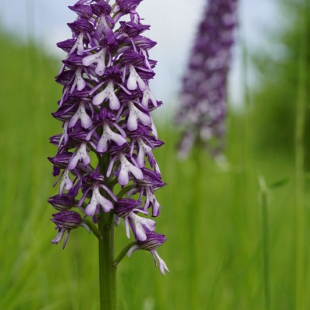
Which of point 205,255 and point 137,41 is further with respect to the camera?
point 205,255

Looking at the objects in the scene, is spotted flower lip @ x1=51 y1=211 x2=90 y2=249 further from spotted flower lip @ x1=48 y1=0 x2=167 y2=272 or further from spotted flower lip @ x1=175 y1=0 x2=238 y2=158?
spotted flower lip @ x1=175 y1=0 x2=238 y2=158

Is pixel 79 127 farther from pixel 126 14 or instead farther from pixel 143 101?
pixel 126 14

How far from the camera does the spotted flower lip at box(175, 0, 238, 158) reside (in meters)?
4.05

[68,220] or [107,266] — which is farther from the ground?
[68,220]

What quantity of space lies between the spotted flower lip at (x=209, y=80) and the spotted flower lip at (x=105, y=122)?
2.67 m

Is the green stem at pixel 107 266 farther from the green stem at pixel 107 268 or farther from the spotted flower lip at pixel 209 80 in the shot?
the spotted flower lip at pixel 209 80

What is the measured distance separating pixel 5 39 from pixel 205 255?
5.99 meters

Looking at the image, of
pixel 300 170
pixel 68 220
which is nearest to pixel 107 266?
pixel 68 220

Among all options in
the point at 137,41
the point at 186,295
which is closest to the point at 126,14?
the point at 137,41

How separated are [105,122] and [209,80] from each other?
9.86 ft

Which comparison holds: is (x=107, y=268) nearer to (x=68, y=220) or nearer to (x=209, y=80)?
(x=68, y=220)

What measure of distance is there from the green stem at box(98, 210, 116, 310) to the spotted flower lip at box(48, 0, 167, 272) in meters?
0.05

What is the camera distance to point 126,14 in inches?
54.8

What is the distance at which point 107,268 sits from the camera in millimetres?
1249
